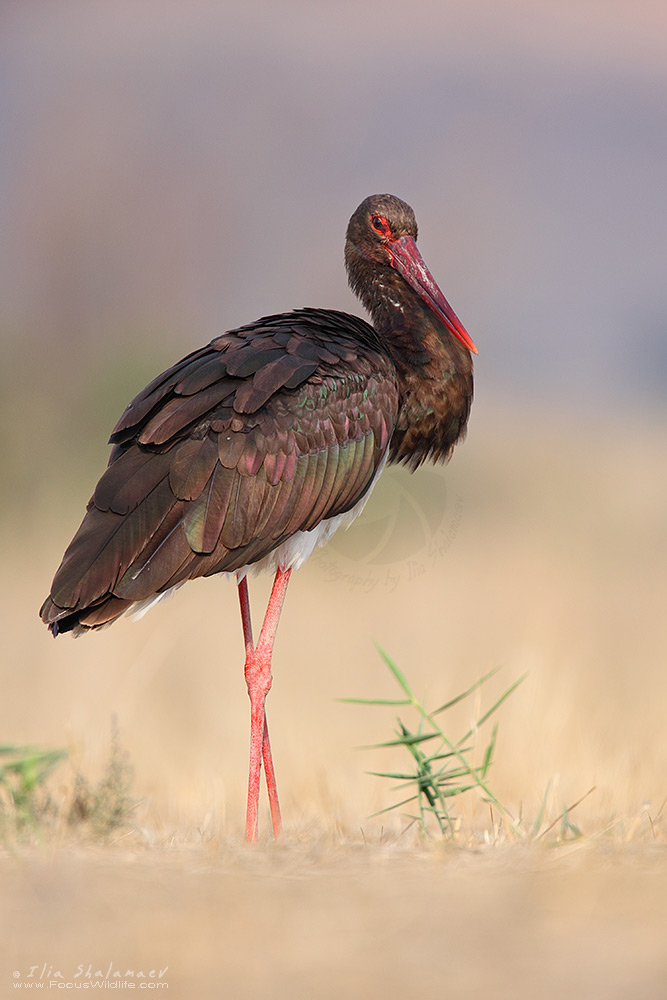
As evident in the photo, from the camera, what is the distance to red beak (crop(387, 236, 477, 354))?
5.66m

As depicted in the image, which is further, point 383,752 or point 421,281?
point 383,752

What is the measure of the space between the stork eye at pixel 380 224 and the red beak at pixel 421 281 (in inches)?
2.5

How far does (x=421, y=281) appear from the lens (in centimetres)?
568

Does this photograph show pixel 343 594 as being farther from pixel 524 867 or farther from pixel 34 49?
pixel 34 49

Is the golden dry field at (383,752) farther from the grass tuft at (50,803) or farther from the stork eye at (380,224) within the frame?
the stork eye at (380,224)

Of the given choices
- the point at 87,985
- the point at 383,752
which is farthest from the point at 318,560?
the point at 87,985

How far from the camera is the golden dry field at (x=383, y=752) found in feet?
9.57

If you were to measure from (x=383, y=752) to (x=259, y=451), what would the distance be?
3.29 metres

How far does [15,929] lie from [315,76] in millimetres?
95515

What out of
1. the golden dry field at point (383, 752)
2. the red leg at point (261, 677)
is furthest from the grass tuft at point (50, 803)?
the red leg at point (261, 677)

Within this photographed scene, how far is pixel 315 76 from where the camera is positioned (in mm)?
93312

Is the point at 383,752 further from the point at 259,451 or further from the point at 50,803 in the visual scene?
the point at 50,803

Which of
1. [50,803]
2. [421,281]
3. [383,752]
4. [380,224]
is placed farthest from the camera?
[383,752]

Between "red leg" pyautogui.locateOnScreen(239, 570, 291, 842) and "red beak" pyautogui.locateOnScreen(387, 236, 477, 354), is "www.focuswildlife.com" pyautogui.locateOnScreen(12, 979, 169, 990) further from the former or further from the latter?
"red beak" pyautogui.locateOnScreen(387, 236, 477, 354)
